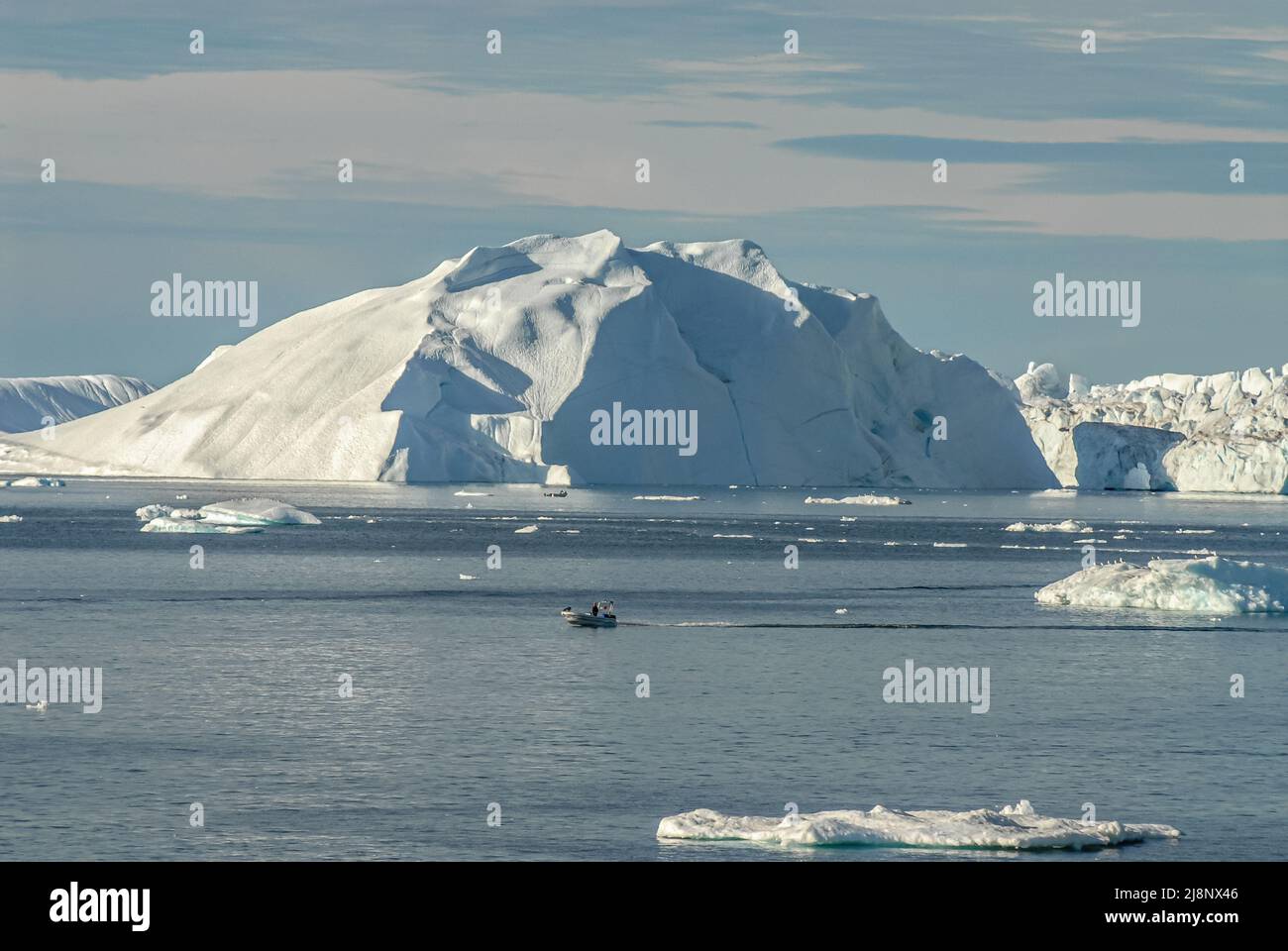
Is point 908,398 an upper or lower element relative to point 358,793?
upper

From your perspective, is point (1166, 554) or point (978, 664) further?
point (1166, 554)

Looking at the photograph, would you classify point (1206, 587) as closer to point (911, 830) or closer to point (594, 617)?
point (594, 617)

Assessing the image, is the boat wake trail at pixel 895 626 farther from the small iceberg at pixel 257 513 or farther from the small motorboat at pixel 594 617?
the small iceberg at pixel 257 513

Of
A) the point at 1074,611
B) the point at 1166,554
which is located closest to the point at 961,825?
the point at 1074,611

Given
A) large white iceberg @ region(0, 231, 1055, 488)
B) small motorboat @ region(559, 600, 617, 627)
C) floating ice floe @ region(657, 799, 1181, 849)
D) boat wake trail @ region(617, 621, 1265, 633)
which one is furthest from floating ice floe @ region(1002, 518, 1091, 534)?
floating ice floe @ region(657, 799, 1181, 849)

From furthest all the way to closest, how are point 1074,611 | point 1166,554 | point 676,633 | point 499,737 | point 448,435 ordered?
1. point 448,435
2. point 1166,554
3. point 1074,611
4. point 676,633
5. point 499,737

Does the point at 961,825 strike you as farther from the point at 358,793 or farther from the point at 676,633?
the point at 676,633

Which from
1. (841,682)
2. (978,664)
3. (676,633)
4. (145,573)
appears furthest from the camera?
(145,573)

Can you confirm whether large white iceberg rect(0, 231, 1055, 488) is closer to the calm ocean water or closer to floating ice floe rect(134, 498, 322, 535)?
floating ice floe rect(134, 498, 322, 535)
